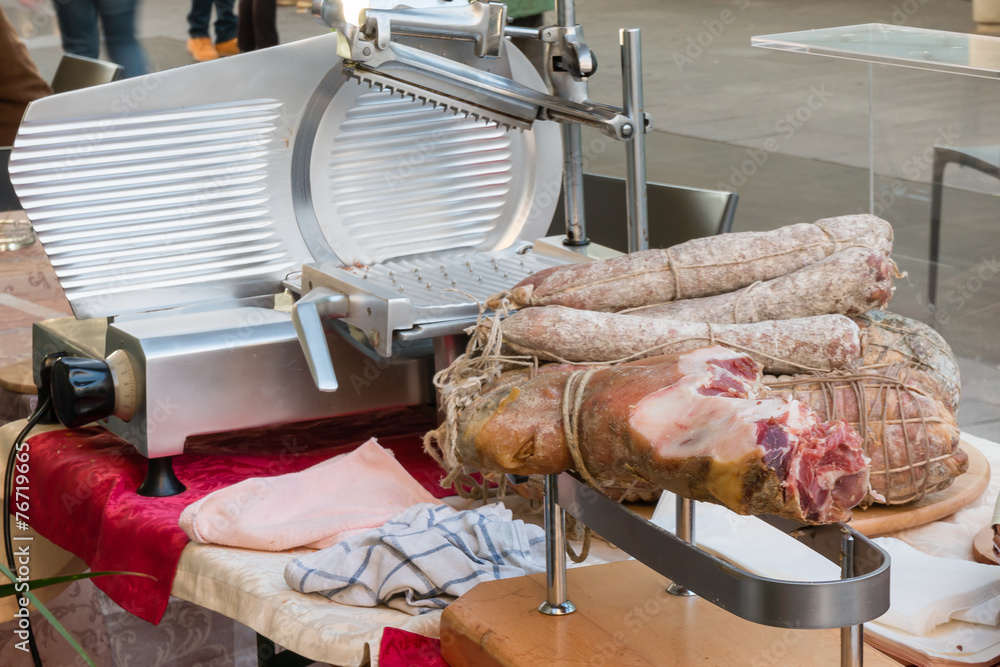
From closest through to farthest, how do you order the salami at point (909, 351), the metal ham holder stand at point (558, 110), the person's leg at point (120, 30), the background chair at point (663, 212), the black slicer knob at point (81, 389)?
the metal ham holder stand at point (558, 110), the salami at point (909, 351), the black slicer knob at point (81, 389), the background chair at point (663, 212), the person's leg at point (120, 30)

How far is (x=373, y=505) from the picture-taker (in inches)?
49.1

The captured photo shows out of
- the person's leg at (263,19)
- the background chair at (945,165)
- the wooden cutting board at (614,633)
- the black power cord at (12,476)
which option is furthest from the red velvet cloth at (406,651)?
the person's leg at (263,19)

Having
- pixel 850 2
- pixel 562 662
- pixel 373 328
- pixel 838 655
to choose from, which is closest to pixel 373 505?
pixel 373 328

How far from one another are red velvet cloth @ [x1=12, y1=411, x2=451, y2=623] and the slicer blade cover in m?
0.19

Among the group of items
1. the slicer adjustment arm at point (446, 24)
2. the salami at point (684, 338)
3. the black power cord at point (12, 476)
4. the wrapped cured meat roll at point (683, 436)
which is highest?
the slicer adjustment arm at point (446, 24)

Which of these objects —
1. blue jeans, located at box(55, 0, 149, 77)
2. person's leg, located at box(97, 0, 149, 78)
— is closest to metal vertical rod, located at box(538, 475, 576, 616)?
blue jeans, located at box(55, 0, 149, 77)

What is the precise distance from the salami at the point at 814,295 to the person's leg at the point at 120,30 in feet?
15.0

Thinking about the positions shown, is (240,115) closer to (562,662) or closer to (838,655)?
(562,662)

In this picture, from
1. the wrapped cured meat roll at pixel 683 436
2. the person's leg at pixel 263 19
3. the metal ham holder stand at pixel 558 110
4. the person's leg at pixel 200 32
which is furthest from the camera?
the person's leg at pixel 200 32

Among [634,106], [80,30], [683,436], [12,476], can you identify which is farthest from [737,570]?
[80,30]

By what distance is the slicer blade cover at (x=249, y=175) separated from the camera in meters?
1.40

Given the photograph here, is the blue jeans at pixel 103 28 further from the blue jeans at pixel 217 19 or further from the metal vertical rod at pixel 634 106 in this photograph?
the metal vertical rod at pixel 634 106

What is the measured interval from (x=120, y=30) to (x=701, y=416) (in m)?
5.15

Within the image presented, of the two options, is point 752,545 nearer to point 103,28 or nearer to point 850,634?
point 850,634
